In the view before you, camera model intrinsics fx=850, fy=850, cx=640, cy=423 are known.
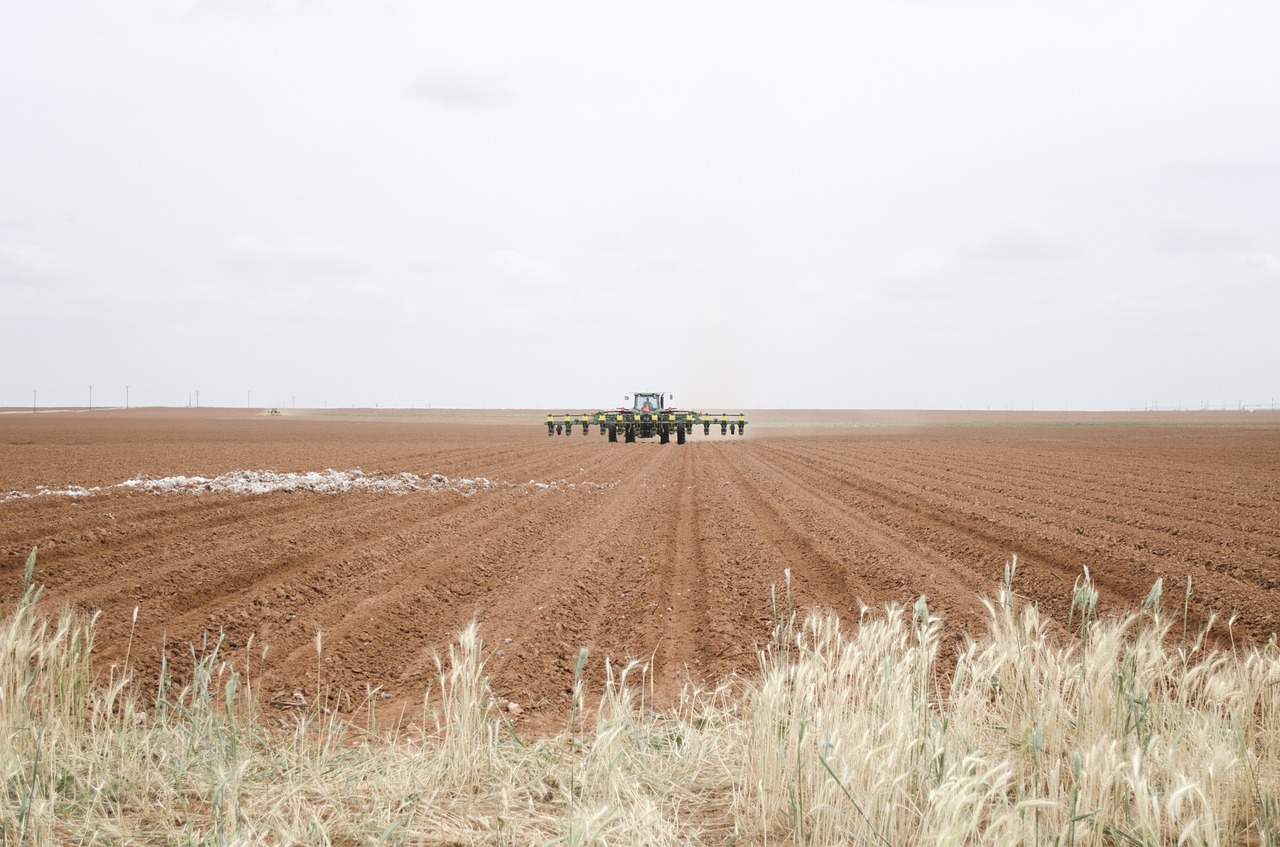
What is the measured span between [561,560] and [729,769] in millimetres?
6481

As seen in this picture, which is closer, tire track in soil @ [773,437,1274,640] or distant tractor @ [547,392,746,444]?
tire track in soil @ [773,437,1274,640]

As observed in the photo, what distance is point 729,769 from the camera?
12.9 ft

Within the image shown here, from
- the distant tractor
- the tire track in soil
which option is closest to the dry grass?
the tire track in soil

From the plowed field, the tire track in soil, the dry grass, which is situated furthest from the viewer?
the tire track in soil

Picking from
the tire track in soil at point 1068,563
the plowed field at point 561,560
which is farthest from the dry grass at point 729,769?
the tire track in soil at point 1068,563

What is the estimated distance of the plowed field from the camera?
22.4 ft

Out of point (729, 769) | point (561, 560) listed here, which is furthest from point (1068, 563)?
point (729, 769)

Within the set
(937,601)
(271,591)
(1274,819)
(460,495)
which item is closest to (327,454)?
(460,495)

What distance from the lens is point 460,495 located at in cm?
1691

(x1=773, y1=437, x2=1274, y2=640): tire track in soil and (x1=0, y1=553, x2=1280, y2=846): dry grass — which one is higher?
(x1=0, y1=553, x2=1280, y2=846): dry grass

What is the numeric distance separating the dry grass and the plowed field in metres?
1.29

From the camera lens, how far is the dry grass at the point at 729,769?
3.19 meters

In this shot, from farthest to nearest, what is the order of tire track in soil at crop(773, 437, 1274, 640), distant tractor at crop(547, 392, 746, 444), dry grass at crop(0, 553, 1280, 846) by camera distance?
1. distant tractor at crop(547, 392, 746, 444)
2. tire track in soil at crop(773, 437, 1274, 640)
3. dry grass at crop(0, 553, 1280, 846)

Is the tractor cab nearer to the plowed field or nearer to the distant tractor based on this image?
the distant tractor
